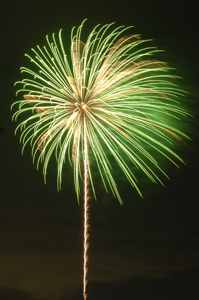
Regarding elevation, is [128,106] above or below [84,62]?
below

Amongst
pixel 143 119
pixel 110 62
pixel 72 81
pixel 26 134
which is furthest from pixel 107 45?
pixel 26 134

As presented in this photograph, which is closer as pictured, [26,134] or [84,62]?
[84,62]

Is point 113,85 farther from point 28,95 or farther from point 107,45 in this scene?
point 28,95

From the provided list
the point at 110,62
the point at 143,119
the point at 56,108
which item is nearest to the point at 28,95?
the point at 56,108

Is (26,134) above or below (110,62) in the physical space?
below

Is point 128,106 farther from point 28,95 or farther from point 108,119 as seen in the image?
point 28,95

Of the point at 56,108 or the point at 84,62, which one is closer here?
the point at 84,62

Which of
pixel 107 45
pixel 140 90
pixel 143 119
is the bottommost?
pixel 143 119

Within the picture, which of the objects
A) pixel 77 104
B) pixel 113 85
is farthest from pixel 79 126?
pixel 113 85
